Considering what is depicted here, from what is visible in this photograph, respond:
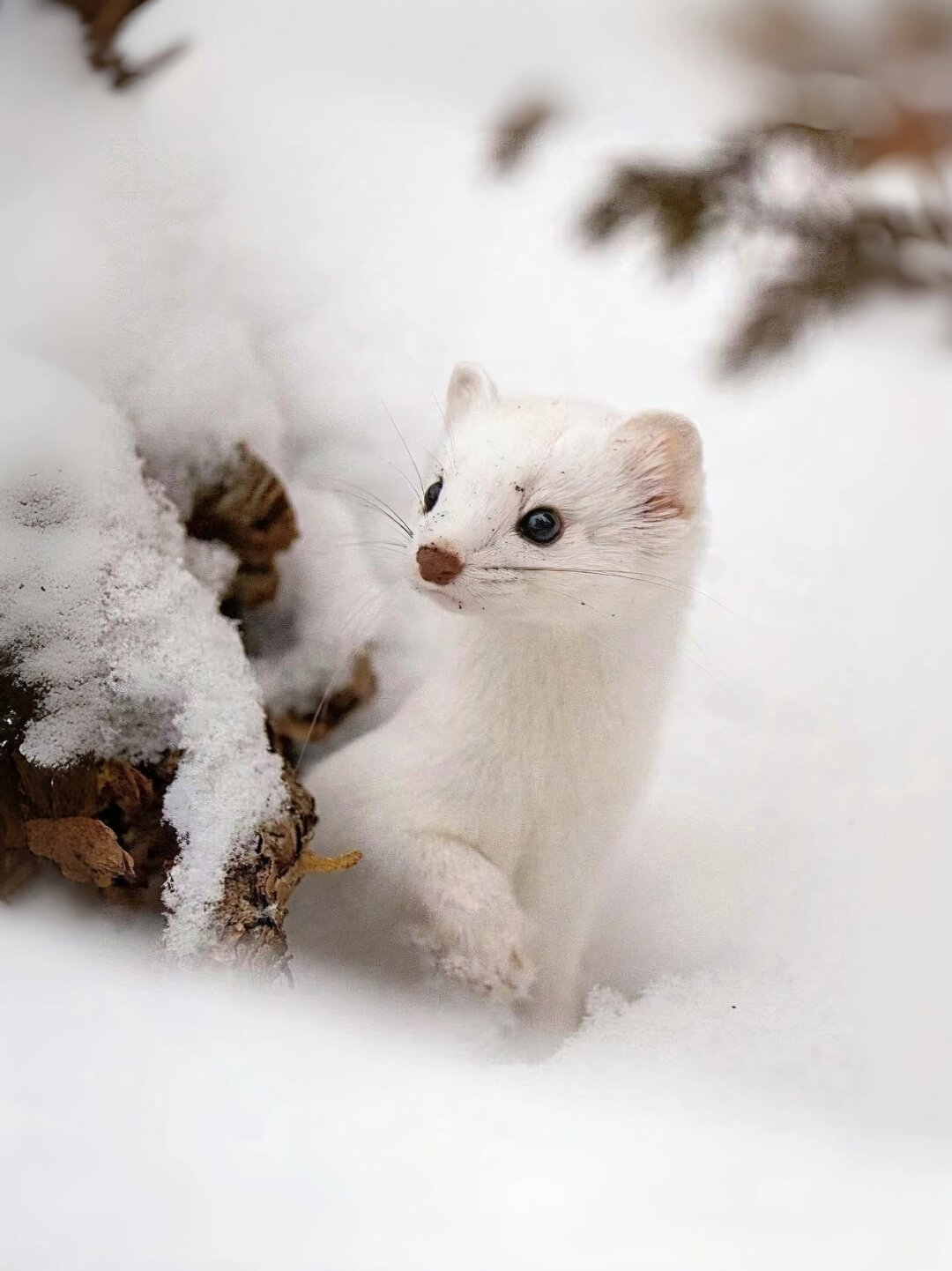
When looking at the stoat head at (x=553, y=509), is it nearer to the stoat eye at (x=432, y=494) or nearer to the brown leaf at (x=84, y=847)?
the stoat eye at (x=432, y=494)

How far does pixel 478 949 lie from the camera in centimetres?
44

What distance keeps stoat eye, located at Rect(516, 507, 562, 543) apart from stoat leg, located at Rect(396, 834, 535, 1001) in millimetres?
129

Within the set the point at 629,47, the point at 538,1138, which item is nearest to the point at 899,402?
the point at 629,47

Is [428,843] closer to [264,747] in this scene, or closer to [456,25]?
[264,747]

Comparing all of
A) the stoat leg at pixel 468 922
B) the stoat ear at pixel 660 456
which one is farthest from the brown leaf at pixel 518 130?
the stoat leg at pixel 468 922

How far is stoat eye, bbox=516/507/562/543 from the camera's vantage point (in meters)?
0.40

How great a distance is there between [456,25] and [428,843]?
0.99 feet

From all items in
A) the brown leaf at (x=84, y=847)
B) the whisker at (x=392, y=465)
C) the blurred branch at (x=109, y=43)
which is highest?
the blurred branch at (x=109, y=43)

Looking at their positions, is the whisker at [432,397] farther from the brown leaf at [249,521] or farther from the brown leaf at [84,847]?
the brown leaf at [84,847]

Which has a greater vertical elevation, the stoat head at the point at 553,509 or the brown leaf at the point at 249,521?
the stoat head at the point at 553,509

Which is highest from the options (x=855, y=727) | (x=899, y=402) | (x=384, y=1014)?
(x=899, y=402)

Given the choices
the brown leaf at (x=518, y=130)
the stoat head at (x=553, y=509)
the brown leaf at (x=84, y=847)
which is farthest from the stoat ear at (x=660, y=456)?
the brown leaf at (x=84, y=847)

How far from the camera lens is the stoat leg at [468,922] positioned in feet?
1.43

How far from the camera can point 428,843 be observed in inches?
18.2
